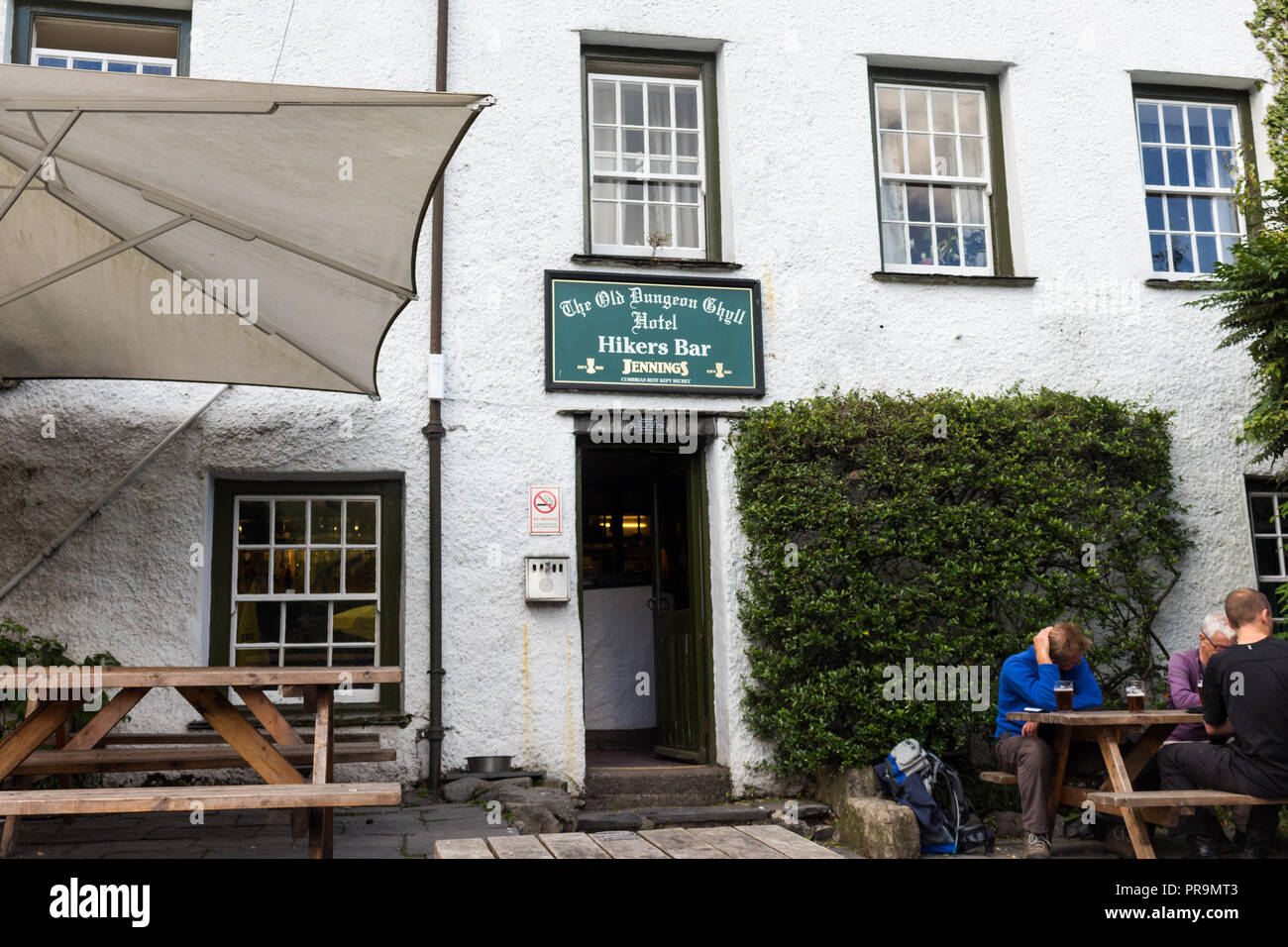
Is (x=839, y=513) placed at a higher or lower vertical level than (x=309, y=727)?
higher

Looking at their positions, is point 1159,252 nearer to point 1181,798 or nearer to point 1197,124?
point 1197,124

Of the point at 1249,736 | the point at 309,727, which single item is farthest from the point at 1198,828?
the point at 309,727

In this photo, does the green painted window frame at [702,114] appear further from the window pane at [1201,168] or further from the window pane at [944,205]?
the window pane at [1201,168]

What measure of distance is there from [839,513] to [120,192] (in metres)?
4.62

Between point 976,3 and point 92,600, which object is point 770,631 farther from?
point 976,3

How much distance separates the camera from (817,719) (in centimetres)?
747

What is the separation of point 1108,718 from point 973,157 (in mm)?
5116

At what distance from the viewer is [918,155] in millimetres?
8984

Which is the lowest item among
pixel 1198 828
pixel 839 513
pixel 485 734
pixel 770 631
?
pixel 1198 828

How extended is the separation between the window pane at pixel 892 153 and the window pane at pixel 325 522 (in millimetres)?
4794

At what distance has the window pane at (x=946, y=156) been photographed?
29.6ft

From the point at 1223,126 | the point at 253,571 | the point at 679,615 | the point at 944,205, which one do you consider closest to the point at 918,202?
the point at 944,205

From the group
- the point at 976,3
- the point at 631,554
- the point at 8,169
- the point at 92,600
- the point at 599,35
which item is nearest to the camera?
the point at 8,169

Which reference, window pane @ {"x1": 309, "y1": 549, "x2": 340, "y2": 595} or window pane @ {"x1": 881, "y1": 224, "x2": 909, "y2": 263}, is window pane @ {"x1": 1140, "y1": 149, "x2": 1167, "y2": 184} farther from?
window pane @ {"x1": 309, "y1": 549, "x2": 340, "y2": 595}
